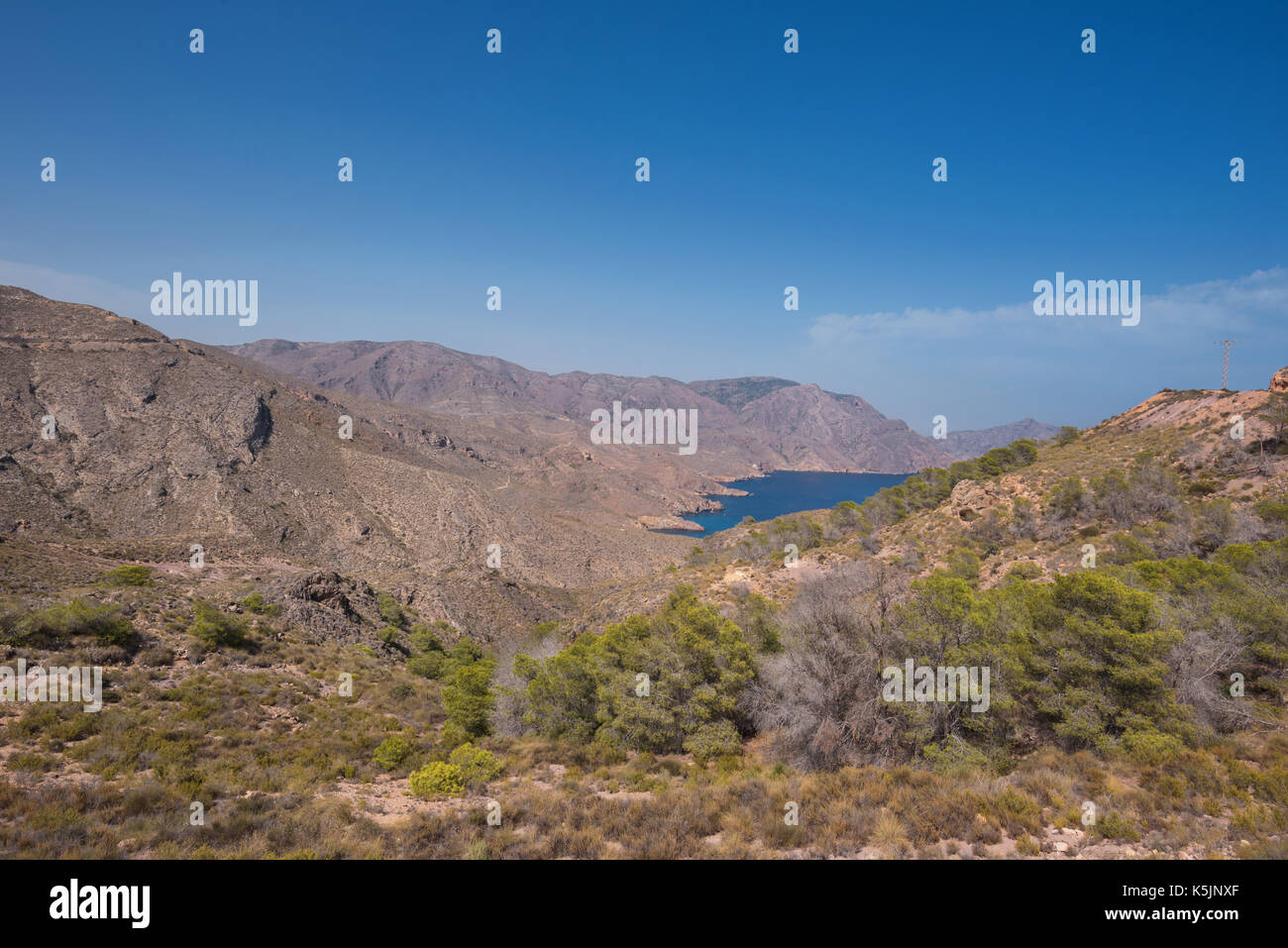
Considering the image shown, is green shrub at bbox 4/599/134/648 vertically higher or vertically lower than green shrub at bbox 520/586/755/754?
higher

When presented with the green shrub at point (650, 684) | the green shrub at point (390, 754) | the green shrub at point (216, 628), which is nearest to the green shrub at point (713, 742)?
the green shrub at point (650, 684)

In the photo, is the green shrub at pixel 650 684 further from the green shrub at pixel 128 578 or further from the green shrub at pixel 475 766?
the green shrub at pixel 128 578

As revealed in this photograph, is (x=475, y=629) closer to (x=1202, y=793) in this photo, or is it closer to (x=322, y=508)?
(x=322, y=508)

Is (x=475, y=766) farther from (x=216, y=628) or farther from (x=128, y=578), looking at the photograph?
(x=128, y=578)

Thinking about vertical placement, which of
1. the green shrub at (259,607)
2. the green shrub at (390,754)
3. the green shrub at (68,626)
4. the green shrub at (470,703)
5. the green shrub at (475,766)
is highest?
the green shrub at (68,626)

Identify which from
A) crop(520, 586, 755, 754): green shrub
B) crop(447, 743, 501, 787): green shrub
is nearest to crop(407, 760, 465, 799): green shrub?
crop(447, 743, 501, 787): green shrub

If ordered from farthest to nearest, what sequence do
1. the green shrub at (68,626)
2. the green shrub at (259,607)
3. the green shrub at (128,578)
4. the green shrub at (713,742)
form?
the green shrub at (128,578) < the green shrub at (259,607) < the green shrub at (68,626) < the green shrub at (713,742)

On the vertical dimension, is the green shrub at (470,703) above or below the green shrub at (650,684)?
below

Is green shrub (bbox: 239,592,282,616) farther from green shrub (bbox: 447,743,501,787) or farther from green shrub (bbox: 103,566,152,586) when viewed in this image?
green shrub (bbox: 447,743,501,787)
